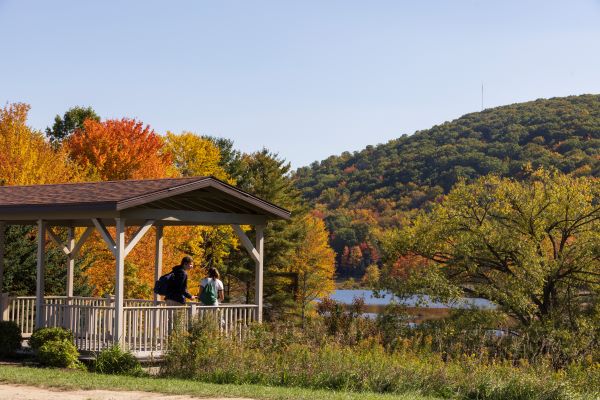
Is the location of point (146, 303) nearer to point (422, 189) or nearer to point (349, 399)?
point (349, 399)

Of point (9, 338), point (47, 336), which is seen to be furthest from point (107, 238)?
point (9, 338)

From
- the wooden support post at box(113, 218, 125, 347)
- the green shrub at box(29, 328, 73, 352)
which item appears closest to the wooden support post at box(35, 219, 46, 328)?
the green shrub at box(29, 328, 73, 352)

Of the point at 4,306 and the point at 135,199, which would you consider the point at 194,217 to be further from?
the point at 4,306

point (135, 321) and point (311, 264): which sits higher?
point (311, 264)

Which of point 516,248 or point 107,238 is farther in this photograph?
point 516,248

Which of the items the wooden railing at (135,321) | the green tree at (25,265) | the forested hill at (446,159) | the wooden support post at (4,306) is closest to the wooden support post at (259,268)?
the wooden railing at (135,321)

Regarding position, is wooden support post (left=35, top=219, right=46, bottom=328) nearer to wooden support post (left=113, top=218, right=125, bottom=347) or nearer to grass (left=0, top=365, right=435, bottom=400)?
wooden support post (left=113, top=218, right=125, bottom=347)

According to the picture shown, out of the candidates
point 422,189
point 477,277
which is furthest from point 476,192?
point 422,189

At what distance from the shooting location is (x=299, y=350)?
14.3 m

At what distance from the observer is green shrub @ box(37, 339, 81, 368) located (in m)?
16.0

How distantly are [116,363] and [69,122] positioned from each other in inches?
2069

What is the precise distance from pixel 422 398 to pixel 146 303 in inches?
385

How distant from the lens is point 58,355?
16000 mm

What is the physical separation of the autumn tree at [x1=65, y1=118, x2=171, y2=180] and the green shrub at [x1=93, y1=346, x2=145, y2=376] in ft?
85.5
